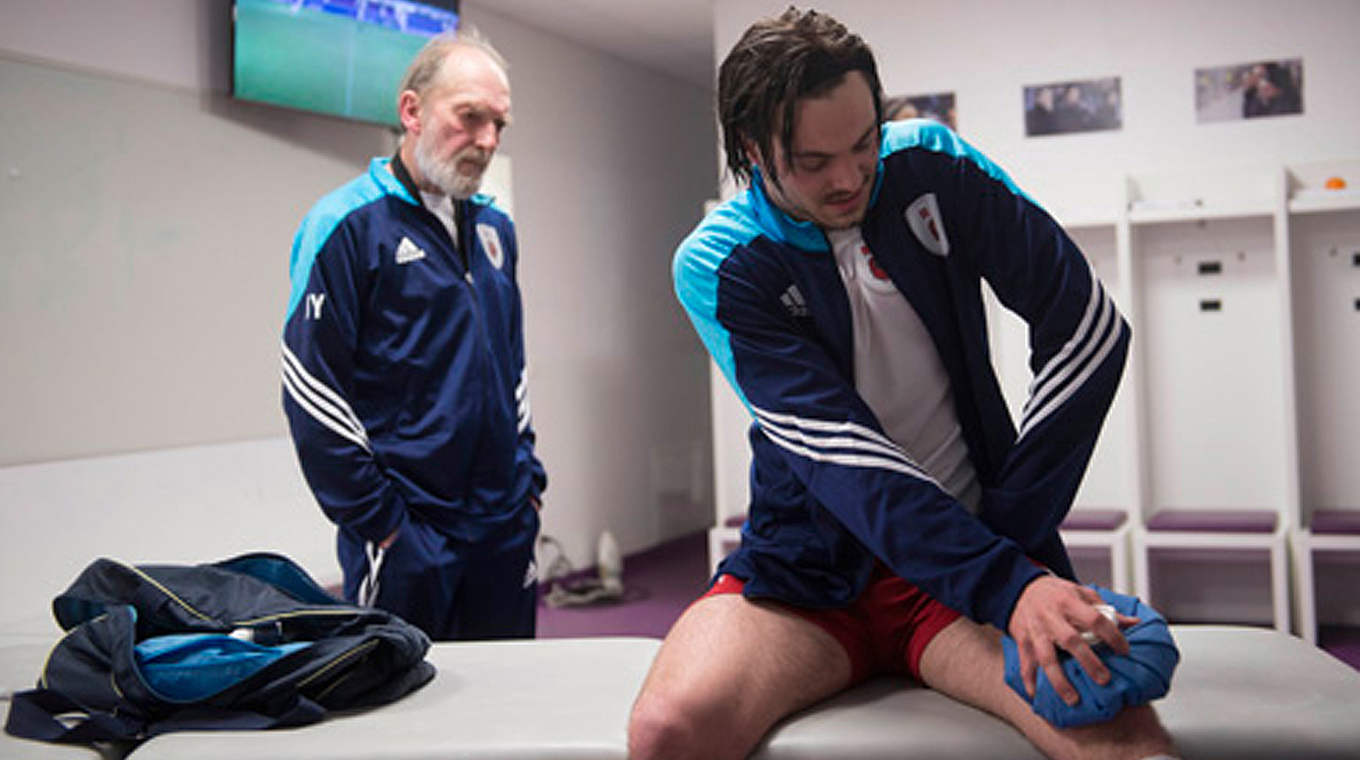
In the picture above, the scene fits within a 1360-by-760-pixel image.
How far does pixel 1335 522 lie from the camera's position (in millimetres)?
3975

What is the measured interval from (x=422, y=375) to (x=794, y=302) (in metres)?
0.94

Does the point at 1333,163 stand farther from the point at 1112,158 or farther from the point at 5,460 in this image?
the point at 5,460

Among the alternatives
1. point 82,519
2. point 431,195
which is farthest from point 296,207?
point 431,195

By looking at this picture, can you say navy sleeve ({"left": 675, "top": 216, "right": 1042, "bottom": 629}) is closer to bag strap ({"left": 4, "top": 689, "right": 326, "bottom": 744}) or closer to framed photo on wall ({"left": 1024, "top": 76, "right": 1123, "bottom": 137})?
bag strap ({"left": 4, "top": 689, "right": 326, "bottom": 744})

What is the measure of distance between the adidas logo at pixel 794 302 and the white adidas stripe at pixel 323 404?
0.96m

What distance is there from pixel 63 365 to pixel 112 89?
786mm

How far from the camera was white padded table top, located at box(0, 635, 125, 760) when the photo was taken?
146cm

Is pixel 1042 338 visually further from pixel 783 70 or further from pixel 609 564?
pixel 609 564

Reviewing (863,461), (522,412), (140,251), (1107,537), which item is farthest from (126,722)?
(1107,537)

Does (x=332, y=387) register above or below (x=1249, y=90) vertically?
below

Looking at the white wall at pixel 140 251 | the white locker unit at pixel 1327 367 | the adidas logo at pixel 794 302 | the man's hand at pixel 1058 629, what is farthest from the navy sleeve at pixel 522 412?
the white locker unit at pixel 1327 367

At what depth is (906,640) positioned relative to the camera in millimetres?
1560

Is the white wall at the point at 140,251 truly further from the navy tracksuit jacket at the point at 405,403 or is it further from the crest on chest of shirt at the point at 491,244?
the crest on chest of shirt at the point at 491,244

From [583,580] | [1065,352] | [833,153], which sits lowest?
[583,580]
